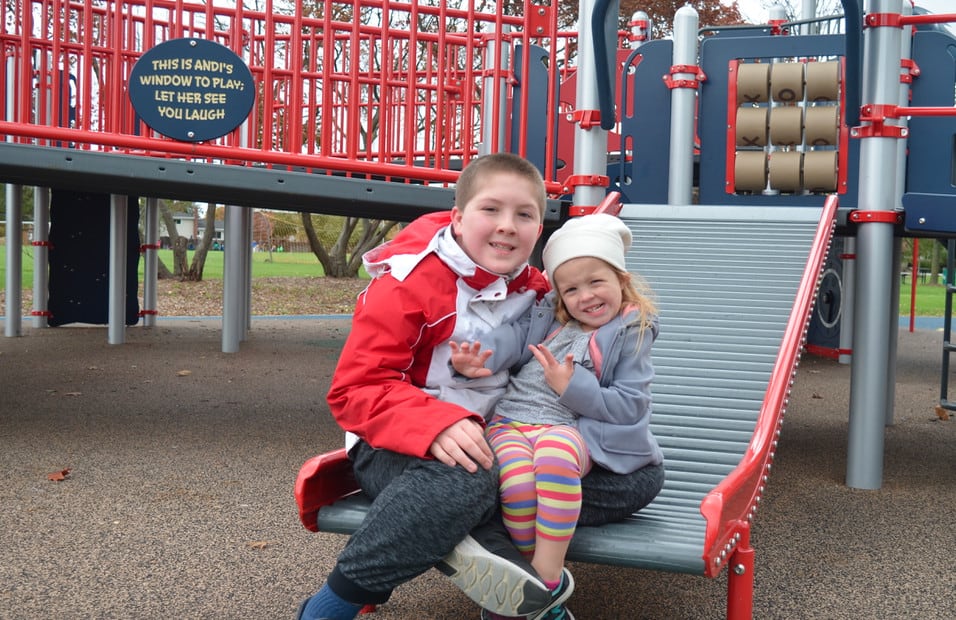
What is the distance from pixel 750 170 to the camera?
216 inches

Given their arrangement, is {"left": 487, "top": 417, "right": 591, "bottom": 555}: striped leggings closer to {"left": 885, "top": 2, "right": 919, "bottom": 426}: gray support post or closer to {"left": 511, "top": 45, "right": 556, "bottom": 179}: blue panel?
{"left": 511, "top": 45, "right": 556, "bottom": 179}: blue panel

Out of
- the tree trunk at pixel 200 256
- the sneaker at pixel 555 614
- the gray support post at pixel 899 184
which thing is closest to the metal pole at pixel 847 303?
the gray support post at pixel 899 184

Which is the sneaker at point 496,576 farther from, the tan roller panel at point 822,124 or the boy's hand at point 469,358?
the tan roller panel at point 822,124

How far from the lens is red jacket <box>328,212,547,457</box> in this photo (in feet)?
7.32

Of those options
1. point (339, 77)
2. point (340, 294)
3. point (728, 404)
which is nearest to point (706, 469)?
point (728, 404)

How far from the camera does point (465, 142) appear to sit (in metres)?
5.24

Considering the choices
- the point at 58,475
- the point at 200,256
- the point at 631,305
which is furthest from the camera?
the point at 200,256

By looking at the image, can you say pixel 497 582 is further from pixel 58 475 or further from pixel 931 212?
pixel 931 212

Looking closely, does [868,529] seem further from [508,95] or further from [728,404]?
[508,95]

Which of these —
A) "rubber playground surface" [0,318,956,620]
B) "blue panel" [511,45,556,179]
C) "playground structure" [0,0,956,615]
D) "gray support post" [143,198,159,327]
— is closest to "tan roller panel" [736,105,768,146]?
"playground structure" [0,0,956,615]

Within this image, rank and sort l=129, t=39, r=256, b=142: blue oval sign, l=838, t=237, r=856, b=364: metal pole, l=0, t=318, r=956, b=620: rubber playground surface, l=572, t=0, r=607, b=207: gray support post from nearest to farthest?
l=0, t=318, r=956, b=620: rubber playground surface → l=129, t=39, r=256, b=142: blue oval sign → l=572, t=0, r=607, b=207: gray support post → l=838, t=237, r=856, b=364: metal pole

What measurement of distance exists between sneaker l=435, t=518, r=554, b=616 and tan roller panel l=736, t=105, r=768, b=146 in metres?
3.89

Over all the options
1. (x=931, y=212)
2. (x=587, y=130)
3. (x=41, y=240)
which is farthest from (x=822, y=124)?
(x=41, y=240)

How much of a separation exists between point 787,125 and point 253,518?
12.2 ft
